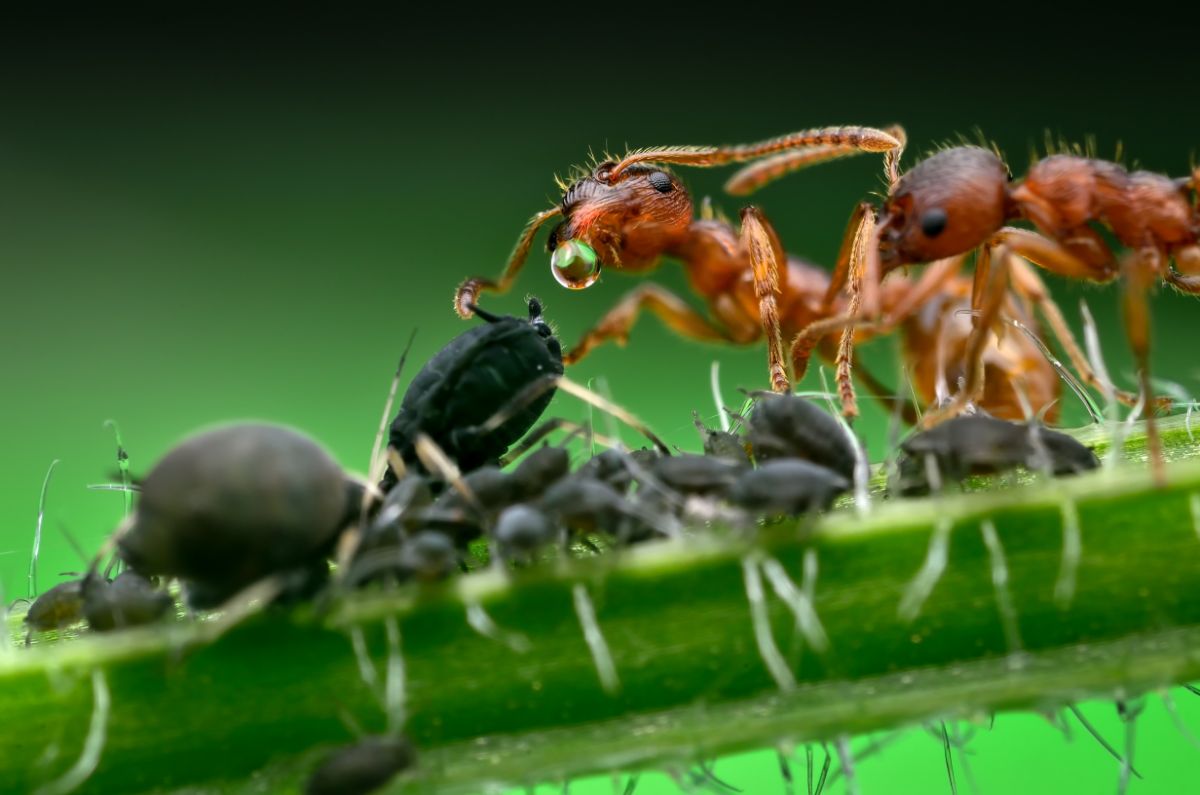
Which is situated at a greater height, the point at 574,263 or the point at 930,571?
the point at 574,263

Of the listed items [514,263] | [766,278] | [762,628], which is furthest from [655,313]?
[762,628]

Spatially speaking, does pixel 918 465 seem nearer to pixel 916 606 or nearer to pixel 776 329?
pixel 916 606

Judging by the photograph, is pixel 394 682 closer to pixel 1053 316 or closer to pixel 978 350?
pixel 978 350

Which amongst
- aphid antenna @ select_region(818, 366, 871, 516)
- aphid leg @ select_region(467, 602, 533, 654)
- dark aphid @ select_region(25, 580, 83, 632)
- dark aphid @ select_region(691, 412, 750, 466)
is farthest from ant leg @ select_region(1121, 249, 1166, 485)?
dark aphid @ select_region(25, 580, 83, 632)

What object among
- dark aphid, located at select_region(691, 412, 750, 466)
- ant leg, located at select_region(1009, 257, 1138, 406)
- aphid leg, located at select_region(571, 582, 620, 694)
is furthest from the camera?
ant leg, located at select_region(1009, 257, 1138, 406)

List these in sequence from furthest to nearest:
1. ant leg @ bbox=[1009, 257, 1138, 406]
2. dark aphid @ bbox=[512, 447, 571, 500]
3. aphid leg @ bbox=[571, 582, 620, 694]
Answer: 1. ant leg @ bbox=[1009, 257, 1138, 406]
2. dark aphid @ bbox=[512, 447, 571, 500]
3. aphid leg @ bbox=[571, 582, 620, 694]

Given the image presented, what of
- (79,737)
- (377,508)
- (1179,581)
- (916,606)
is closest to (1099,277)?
(1179,581)

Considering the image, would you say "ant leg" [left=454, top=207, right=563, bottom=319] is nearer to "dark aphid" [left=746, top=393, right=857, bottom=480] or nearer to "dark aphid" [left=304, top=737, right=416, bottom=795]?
"dark aphid" [left=746, top=393, right=857, bottom=480]
